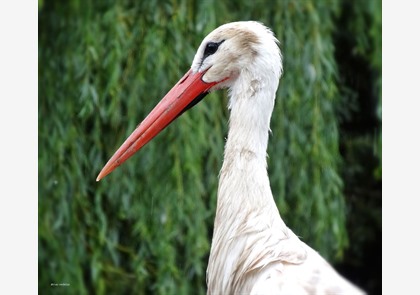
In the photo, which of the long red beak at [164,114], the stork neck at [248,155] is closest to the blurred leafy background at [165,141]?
the long red beak at [164,114]

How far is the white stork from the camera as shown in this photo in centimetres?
175

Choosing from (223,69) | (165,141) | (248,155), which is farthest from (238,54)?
(165,141)

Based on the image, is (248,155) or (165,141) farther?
(165,141)

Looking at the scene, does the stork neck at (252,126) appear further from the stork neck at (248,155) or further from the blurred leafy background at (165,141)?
the blurred leafy background at (165,141)

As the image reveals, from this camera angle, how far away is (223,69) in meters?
1.86

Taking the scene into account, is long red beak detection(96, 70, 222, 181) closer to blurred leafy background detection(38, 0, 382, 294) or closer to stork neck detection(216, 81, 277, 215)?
stork neck detection(216, 81, 277, 215)

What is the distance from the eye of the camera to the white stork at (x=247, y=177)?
175 centimetres

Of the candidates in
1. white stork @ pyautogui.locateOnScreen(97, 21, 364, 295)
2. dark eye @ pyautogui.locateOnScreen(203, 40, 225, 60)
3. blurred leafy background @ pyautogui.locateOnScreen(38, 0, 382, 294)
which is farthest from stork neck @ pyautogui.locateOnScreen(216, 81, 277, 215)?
blurred leafy background @ pyautogui.locateOnScreen(38, 0, 382, 294)

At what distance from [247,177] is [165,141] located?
83 cm

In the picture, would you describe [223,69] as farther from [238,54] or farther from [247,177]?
[247,177]

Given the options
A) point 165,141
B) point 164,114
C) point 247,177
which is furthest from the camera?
point 165,141

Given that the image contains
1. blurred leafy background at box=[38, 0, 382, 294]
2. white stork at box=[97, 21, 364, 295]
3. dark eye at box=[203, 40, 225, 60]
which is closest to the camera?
white stork at box=[97, 21, 364, 295]

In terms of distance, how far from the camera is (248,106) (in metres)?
1.81

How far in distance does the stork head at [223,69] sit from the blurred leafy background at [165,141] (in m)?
0.65
